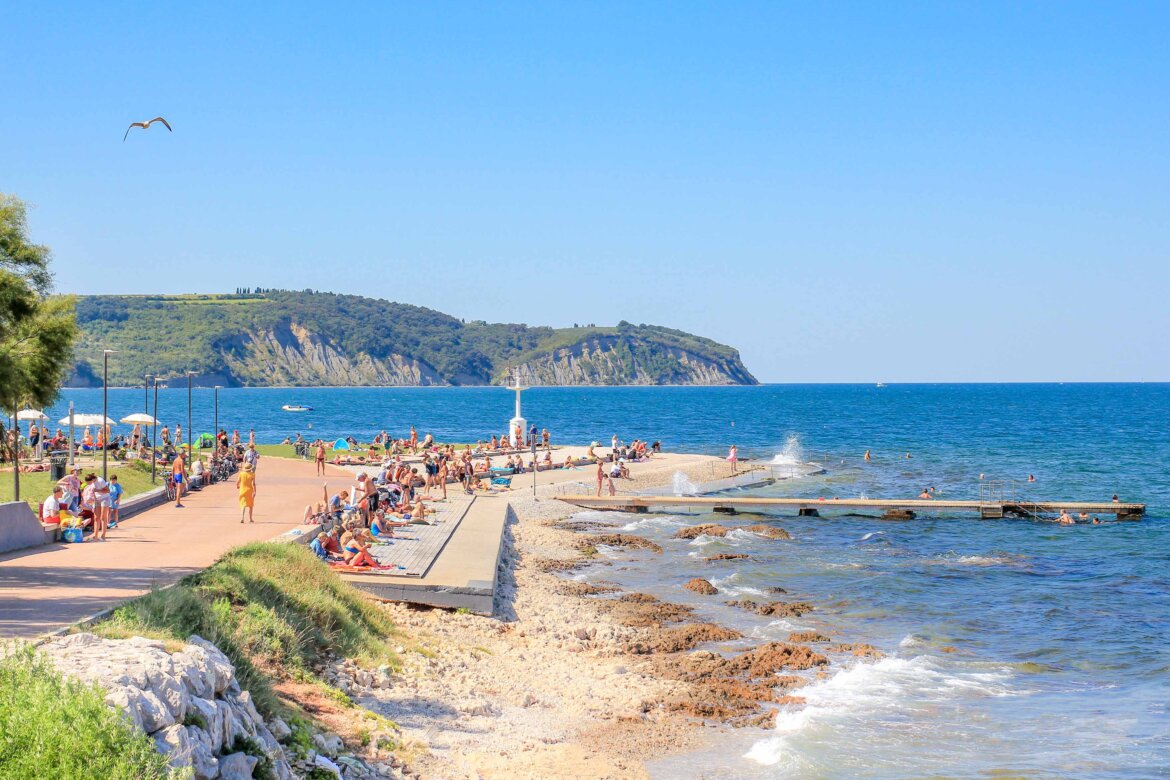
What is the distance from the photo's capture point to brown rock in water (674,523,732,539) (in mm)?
31734

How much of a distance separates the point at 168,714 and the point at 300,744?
2382 mm

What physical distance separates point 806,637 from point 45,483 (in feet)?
68.1

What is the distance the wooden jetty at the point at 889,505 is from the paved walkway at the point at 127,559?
1211cm

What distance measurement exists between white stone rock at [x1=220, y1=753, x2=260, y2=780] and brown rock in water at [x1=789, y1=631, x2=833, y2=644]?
1226 cm

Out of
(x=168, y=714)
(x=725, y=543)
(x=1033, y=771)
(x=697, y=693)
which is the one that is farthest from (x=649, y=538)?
(x=168, y=714)

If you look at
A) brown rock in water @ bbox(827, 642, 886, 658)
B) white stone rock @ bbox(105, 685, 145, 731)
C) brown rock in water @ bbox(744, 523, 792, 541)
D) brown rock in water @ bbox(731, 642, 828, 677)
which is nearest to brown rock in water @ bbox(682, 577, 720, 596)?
brown rock in water @ bbox(827, 642, 886, 658)

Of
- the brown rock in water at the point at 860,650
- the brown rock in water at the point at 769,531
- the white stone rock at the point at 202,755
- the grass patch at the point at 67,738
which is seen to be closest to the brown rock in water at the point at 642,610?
the brown rock in water at the point at 860,650

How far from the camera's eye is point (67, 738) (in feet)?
21.5

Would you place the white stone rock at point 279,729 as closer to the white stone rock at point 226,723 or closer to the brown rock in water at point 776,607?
the white stone rock at point 226,723

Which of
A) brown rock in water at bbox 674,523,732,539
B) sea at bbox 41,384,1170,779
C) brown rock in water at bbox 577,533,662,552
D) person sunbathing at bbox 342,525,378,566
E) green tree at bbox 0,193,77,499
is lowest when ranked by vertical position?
sea at bbox 41,384,1170,779

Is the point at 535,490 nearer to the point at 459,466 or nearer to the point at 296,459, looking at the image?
the point at 459,466

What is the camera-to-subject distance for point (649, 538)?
31.7 metres

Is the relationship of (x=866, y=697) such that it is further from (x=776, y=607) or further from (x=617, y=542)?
(x=617, y=542)

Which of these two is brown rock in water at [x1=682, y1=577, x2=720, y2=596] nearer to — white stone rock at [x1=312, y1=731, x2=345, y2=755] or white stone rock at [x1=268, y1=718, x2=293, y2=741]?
white stone rock at [x1=312, y1=731, x2=345, y2=755]
